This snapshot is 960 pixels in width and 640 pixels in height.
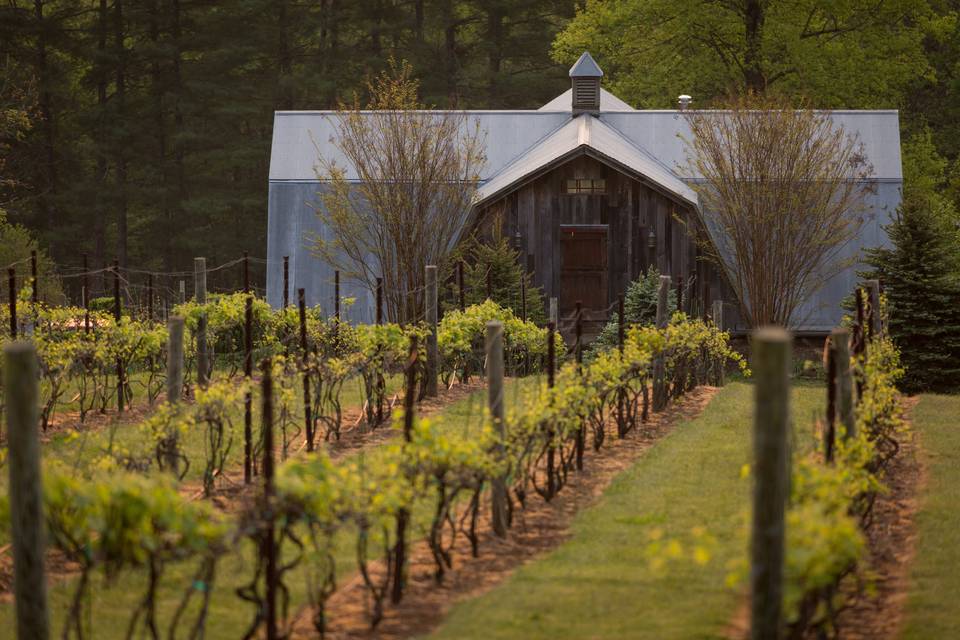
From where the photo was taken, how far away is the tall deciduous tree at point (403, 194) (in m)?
25.0

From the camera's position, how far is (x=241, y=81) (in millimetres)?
42750

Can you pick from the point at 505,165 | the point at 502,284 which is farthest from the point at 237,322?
the point at 505,165

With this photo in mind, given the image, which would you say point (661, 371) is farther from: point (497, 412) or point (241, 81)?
point (241, 81)

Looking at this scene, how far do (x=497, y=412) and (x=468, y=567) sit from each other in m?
1.54

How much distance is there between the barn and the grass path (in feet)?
33.4

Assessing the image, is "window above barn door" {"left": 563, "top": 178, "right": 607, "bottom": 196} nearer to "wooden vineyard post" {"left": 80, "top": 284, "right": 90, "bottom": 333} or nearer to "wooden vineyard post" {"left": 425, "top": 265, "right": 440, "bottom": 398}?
"wooden vineyard post" {"left": 425, "top": 265, "right": 440, "bottom": 398}

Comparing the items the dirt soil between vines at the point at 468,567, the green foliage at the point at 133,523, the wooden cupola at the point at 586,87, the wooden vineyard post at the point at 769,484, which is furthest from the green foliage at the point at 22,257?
the wooden vineyard post at the point at 769,484

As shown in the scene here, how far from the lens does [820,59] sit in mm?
34906

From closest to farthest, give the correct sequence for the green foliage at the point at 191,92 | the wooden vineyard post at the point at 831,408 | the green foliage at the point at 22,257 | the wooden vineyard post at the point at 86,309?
the wooden vineyard post at the point at 831,408, the wooden vineyard post at the point at 86,309, the green foliage at the point at 22,257, the green foliage at the point at 191,92

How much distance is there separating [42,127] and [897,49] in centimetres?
2584

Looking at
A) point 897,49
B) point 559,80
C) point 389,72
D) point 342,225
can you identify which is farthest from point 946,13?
point 342,225

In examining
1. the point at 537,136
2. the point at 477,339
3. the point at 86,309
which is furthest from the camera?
the point at 537,136

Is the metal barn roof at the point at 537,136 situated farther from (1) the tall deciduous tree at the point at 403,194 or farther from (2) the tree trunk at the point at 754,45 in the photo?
(2) the tree trunk at the point at 754,45

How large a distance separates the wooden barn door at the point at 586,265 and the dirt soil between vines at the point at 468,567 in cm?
1235
